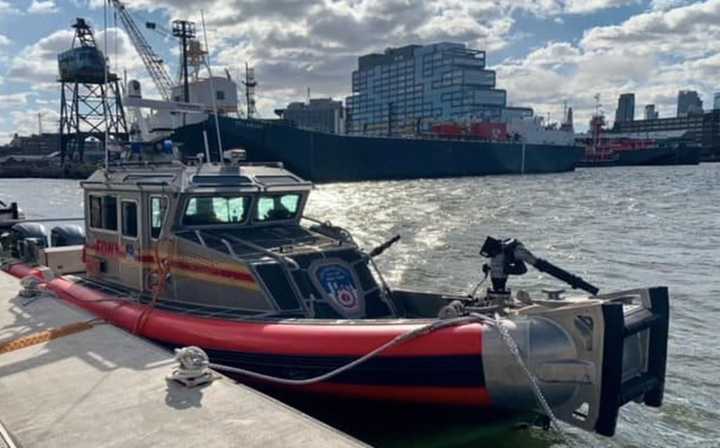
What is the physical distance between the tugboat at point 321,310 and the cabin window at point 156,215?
0.02 metres

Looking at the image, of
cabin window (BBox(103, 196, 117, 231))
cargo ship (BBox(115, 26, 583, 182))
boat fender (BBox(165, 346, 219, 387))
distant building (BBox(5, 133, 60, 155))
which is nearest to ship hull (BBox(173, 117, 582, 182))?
cargo ship (BBox(115, 26, 583, 182))

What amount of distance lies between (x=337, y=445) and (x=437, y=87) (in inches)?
5995

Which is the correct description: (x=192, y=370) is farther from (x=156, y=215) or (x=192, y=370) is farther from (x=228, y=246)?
(x=156, y=215)

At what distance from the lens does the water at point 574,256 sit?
6223 millimetres

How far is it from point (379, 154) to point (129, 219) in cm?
5899

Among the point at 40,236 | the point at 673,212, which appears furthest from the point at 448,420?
the point at 673,212

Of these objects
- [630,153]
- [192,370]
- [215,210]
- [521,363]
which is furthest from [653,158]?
[192,370]

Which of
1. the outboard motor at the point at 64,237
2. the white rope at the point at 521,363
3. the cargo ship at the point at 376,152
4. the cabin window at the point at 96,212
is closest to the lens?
the white rope at the point at 521,363

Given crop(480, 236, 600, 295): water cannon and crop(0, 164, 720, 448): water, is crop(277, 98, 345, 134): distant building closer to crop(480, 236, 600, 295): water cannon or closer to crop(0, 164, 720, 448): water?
crop(0, 164, 720, 448): water

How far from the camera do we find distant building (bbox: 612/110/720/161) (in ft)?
444

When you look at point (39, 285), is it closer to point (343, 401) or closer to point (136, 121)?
point (136, 121)

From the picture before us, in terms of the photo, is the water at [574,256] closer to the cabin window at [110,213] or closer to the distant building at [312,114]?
the cabin window at [110,213]

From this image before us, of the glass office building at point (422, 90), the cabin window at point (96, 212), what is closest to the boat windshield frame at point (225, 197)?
the cabin window at point (96, 212)

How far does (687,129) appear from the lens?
16200 cm
